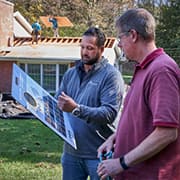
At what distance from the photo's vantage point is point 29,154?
807 centimetres

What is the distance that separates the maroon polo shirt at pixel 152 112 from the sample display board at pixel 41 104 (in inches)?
32.9

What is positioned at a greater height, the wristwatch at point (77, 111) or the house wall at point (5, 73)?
the wristwatch at point (77, 111)

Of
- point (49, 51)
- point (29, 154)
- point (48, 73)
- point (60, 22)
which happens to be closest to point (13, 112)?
point (48, 73)

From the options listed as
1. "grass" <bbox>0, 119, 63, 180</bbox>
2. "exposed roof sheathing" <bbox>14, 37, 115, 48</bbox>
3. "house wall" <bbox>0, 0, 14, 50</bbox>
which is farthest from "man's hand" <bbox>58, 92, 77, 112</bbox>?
"house wall" <bbox>0, 0, 14, 50</bbox>

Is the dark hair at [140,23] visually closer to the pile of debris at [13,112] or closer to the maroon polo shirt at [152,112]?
the maroon polo shirt at [152,112]

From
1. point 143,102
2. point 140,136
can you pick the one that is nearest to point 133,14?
point 143,102

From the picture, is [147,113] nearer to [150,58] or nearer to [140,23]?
[150,58]

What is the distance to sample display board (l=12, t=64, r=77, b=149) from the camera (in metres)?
3.37

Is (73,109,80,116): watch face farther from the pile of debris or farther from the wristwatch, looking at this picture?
the pile of debris

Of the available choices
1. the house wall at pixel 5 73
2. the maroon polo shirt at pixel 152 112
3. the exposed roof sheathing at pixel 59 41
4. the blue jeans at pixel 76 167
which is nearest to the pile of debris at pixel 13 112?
the house wall at pixel 5 73

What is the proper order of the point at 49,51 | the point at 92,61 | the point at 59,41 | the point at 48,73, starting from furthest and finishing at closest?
the point at 59,41, the point at 49,51, the point at 48,73, the point at 92,61

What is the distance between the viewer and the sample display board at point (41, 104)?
11.0 feet

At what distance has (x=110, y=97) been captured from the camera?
362 cm

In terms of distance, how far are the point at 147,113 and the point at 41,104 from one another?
49.5 inches
